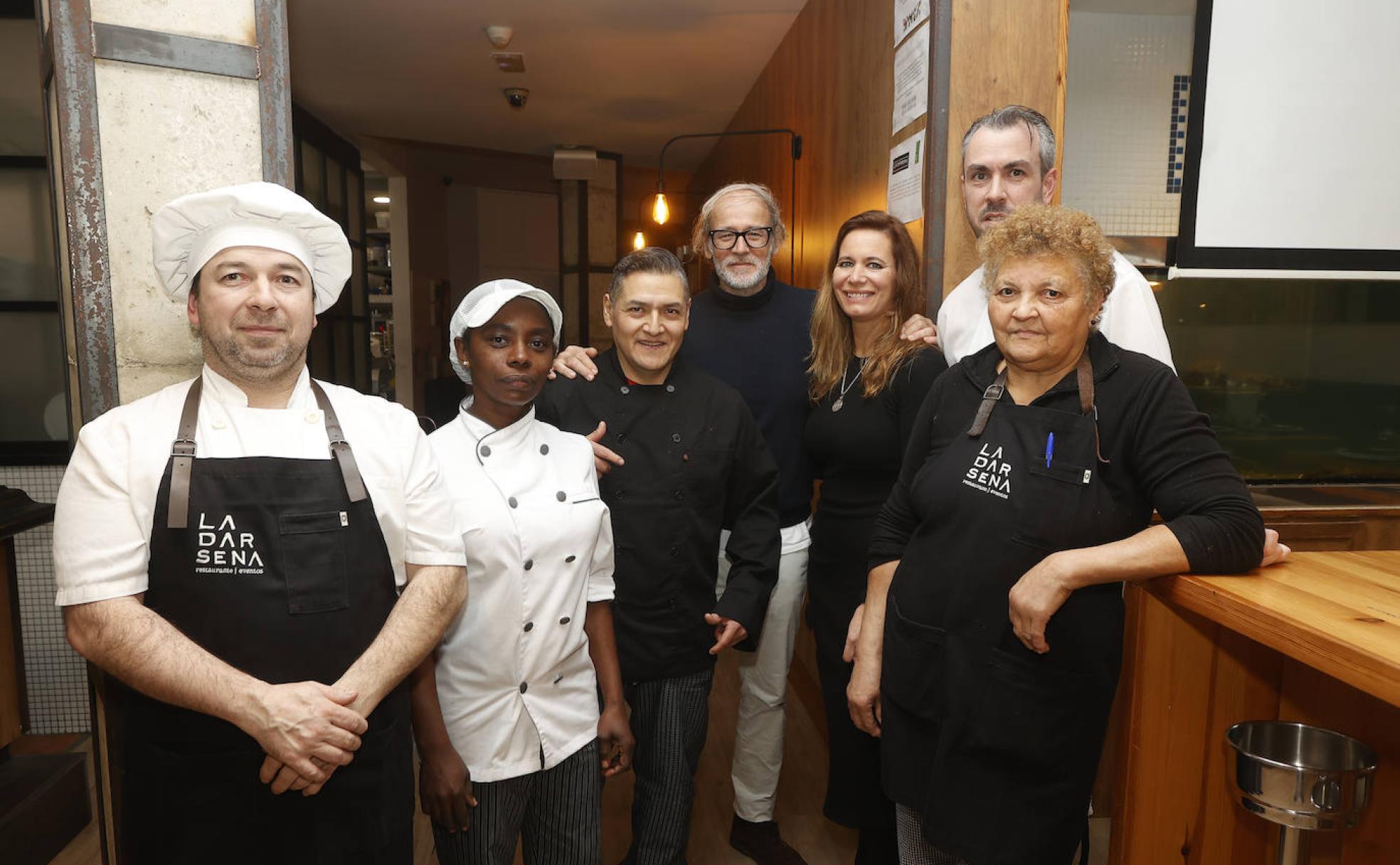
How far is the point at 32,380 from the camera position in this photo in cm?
317

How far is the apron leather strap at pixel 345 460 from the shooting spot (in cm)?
129

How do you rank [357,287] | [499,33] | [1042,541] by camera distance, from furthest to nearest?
1. [357,287]
2. [499,33]
3. [1042,541]

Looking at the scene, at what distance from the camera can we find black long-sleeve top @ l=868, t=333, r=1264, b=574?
4.00 ft

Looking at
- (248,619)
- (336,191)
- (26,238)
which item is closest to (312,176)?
(336,191)

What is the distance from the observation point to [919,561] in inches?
58.6

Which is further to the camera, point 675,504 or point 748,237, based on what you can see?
point 748,237

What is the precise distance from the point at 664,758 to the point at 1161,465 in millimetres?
1210

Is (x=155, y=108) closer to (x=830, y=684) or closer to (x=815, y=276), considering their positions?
(x=830, y=684)

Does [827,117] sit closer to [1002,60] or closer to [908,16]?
[908,16]

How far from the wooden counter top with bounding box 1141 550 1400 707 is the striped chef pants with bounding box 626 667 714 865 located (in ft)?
3.27

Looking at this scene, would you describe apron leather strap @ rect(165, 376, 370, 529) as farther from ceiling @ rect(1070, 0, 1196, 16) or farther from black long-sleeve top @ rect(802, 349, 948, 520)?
ceiling @ rect(1070, 0, 1196, 16)

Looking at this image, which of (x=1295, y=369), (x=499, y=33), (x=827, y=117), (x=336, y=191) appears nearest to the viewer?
(x=827, y=117)

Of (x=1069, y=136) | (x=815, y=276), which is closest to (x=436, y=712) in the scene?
(x=1069, y=136)

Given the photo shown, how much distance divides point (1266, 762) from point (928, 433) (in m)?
0.72
